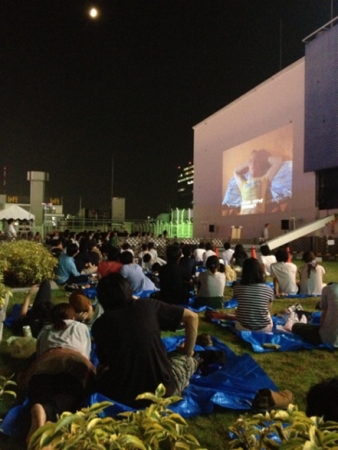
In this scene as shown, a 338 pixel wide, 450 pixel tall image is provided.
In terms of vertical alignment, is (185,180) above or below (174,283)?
above

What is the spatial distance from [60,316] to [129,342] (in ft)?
2.69

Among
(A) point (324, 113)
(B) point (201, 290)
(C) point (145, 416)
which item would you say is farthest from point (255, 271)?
(A) point (324, 113)

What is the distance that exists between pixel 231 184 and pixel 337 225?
932cm

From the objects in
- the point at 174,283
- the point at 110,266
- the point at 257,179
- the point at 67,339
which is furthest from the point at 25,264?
the point at 257,179

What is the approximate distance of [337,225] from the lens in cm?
1934

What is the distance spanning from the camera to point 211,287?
279 inches

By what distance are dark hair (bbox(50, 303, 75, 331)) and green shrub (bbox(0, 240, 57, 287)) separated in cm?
525

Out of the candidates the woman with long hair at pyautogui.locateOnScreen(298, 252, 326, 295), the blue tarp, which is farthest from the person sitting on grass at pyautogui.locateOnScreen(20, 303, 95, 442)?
the woman with long hair at pyautogui.locateOnScreen(298, 252, 326, 295)

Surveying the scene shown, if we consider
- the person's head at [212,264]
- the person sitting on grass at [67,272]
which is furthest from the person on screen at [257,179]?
the person's head at [212,264]

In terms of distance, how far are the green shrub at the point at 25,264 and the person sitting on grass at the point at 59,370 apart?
5.32 m

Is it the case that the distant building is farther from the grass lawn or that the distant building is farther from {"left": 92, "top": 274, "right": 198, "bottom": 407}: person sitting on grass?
{"left": 92, "top": 274, "right": 198, "bottom": 407}: person sitting on grass

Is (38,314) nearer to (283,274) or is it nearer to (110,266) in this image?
(110,266)

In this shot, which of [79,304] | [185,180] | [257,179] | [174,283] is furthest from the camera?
[185,180]

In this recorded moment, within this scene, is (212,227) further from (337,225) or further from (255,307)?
(255,307)
